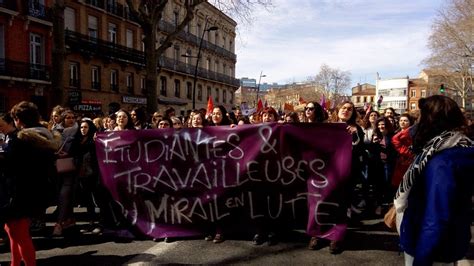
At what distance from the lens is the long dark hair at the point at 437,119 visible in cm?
243

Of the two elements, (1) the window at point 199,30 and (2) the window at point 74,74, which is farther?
(1) the window at point 199,30

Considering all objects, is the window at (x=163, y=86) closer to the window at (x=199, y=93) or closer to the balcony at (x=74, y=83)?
the window at (x=199, y=93)

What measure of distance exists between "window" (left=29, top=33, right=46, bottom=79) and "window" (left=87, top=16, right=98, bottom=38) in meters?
4.66

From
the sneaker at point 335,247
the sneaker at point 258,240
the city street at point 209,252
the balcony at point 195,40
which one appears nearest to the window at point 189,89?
the balcony at point 195,40

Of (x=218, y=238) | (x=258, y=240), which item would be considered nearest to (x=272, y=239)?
Answer: (x=258, y=240)

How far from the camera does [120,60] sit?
105 ft

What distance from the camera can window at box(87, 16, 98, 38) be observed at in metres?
29.1

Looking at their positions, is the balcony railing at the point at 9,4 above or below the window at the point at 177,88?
above

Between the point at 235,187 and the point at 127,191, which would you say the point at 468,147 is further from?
the point at 127,191

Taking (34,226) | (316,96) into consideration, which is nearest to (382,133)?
(34,226)

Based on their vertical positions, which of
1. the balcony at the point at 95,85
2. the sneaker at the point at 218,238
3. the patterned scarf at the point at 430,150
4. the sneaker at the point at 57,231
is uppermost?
the balcony at the point at 95,85

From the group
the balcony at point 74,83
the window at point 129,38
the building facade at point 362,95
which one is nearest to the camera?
the balcony at point 74,83

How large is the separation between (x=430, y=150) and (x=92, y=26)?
99.7ft

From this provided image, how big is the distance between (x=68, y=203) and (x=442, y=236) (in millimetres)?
4822
